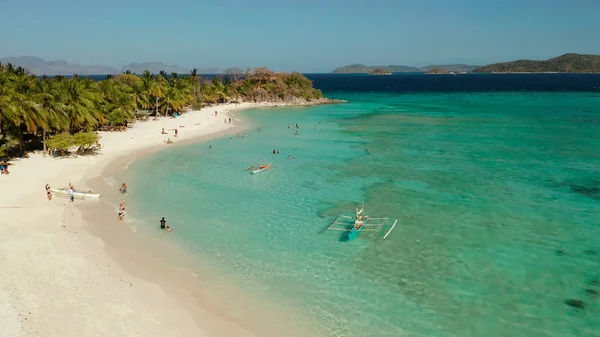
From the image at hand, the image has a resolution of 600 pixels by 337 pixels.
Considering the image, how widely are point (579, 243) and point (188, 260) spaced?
23025 mm

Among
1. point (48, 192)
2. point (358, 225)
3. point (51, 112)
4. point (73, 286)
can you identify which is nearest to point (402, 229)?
point (358, 225)

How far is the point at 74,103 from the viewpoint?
1873 inches

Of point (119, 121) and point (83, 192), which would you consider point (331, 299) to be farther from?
point (119, 121)

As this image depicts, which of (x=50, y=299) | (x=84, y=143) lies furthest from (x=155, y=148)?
(x=50, y=299)

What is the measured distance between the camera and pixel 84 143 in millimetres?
42500

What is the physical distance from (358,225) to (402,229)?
10.0 feet

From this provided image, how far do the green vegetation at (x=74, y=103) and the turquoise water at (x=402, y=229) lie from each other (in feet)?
32.2

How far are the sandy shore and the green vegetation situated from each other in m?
9.88

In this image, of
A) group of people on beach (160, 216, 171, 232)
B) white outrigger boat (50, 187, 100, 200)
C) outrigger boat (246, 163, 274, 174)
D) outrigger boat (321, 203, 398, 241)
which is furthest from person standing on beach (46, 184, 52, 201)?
outrigger boat (321, 203, 398, 241)

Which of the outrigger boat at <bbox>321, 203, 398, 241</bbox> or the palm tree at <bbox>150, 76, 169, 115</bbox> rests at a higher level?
the palm tree at <bbox>150, 76, 169, 115</bbox>

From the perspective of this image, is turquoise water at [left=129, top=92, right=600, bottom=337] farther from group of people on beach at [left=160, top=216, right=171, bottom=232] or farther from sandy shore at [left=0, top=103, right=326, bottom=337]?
sandy shore at [left=0, top=103, right=326, bottom=337]

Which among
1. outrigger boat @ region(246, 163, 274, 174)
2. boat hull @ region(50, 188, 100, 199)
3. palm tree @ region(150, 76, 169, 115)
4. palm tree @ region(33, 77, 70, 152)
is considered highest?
palm tree @ region(150, 76, 169, 115)

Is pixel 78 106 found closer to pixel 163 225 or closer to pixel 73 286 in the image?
pixel 163 225

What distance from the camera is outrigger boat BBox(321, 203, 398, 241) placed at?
83.0 feet
